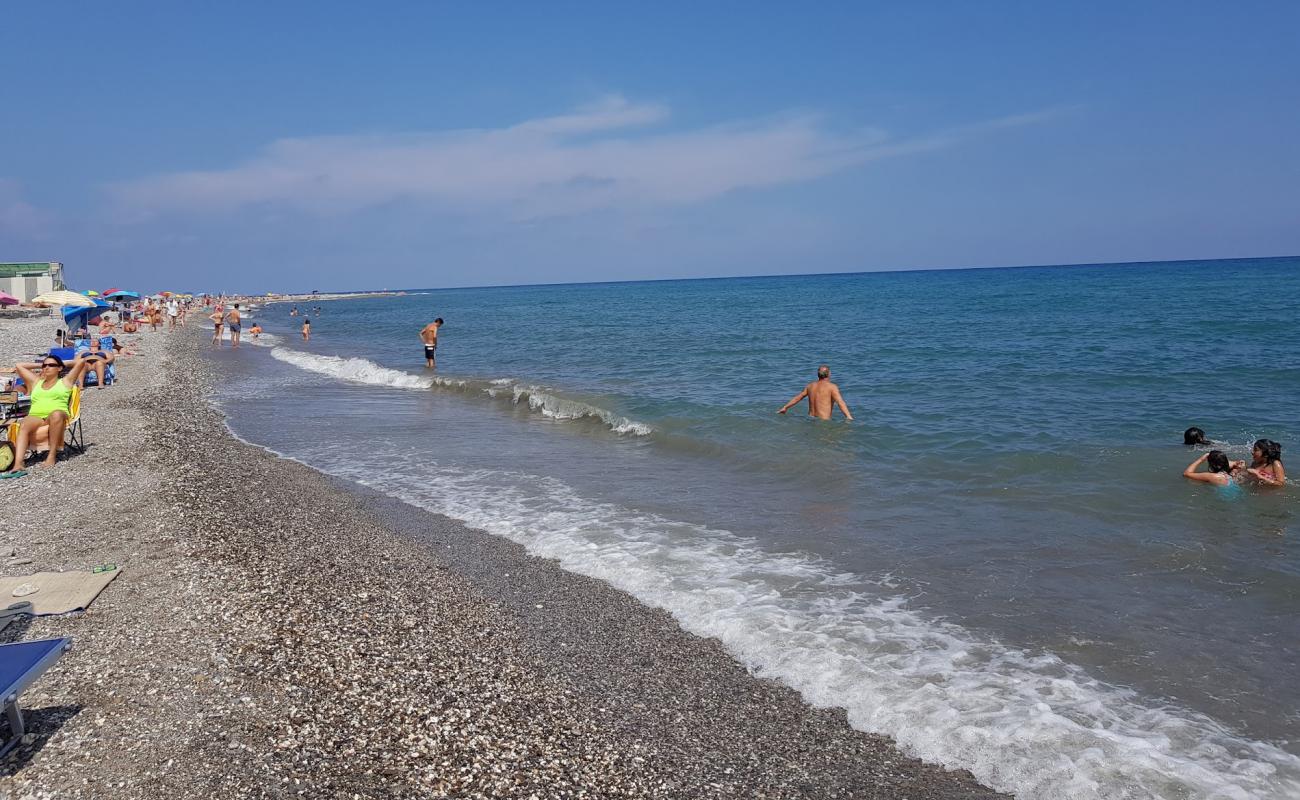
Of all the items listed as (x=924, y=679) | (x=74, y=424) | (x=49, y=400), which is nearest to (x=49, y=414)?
(x=49, y=400)

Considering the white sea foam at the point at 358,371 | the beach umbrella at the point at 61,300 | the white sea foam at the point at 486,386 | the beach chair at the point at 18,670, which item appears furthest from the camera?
the beach umbrella at the point at 61,300

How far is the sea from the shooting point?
15.8 feet

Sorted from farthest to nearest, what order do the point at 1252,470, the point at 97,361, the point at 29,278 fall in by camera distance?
the point at 29,278 < the point at 97,361 < the point at 1252,470

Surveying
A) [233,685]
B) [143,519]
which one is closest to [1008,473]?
[233,685]

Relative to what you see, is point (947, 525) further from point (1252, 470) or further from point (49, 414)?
point (49, 414)

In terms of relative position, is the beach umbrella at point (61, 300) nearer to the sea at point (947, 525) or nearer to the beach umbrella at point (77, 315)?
the beach umbrella at point (77, 315)

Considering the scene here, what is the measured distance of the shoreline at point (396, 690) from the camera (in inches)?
158

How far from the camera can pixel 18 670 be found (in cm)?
398

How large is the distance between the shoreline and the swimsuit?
3863 mm

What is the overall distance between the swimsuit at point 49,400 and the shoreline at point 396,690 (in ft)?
12.7

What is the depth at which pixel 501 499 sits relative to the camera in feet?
33.1

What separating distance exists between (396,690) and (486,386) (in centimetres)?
1696

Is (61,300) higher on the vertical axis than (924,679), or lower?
higher

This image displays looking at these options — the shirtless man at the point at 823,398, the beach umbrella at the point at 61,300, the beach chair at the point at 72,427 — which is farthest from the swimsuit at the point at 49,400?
the beach umbrella at the point at 61,300
